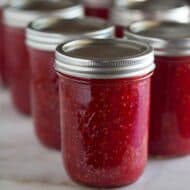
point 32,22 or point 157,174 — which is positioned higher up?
point 32,22

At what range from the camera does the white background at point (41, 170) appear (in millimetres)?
A: 717

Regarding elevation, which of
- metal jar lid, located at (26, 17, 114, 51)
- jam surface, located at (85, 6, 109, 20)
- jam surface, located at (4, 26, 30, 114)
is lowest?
jam surface, located at (4, 26, 30, 114)

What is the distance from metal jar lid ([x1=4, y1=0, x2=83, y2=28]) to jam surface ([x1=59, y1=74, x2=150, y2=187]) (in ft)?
0.74

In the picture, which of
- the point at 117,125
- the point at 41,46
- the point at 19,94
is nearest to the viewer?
the point at 117,125

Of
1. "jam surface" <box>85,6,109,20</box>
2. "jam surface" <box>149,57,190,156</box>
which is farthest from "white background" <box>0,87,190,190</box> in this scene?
"jam surface" <box>85,6,109,20</box>

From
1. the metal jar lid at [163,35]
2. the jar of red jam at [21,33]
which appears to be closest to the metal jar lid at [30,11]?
the jar of red jam at [21,33]

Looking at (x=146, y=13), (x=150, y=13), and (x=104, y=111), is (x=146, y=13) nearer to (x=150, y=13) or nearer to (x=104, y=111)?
(x=150, y=13)

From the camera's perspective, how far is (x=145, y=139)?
0.71 metres

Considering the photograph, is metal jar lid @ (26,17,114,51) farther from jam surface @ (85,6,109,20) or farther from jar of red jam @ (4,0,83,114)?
jam surface @ (85,6,109,20)

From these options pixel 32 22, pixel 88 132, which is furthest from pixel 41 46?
pixel 88 132

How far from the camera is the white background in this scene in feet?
2.35

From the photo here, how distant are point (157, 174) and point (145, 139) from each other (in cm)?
6

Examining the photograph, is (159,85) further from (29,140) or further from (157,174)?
(29,140)

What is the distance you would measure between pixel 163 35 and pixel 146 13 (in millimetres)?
→ 104
